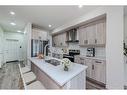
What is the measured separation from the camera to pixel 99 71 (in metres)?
3.19

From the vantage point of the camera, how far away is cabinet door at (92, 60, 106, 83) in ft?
10.00

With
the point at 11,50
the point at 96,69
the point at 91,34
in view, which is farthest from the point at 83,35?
the point at 11,50

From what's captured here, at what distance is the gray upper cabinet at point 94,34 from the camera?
10.7ft

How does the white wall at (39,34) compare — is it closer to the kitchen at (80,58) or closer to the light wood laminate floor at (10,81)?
the kitchen at (80,58)

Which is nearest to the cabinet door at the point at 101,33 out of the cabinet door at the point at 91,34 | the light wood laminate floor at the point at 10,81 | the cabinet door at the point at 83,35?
the cabinet door at the point at 91,34

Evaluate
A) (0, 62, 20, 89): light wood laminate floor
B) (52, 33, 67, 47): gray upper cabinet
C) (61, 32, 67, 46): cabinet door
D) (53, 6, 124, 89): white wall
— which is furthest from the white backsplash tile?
(0, 62, 20, 89): light wood laminate floor

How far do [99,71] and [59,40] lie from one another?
3.50m

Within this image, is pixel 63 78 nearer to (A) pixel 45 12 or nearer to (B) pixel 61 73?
(B) pixel 61 73

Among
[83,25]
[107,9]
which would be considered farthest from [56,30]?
[107,9]

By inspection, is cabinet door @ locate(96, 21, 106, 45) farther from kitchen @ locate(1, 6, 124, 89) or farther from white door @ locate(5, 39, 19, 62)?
white door @ locate(5, 39, 19, 62)
